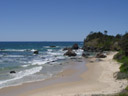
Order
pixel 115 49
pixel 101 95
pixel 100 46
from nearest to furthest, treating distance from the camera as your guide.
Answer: pixel 101 95
pixel 115 49
pixel 100 46

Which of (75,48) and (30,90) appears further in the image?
(75,48)

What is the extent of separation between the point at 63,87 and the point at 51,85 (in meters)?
1.77

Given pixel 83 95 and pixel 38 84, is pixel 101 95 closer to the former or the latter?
pixel 83 95

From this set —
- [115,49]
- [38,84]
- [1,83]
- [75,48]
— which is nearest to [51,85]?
[38,84]

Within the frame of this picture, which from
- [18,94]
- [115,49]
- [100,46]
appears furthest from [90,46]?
[18,94]

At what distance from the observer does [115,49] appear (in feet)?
260

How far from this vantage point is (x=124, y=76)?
2180cm

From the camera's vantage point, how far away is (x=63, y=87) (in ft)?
66.3

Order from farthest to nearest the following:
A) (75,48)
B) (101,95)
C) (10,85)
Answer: (75,48) < (10,85) < (101,95)

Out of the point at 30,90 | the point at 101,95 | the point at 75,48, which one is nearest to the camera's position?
the point at 101,95

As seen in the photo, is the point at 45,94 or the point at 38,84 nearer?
the point at 45,94

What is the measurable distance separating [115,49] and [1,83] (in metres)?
63.7

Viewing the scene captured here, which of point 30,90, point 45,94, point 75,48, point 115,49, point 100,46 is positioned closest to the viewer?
point 45,94

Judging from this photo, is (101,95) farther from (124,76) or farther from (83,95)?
(124,76)
